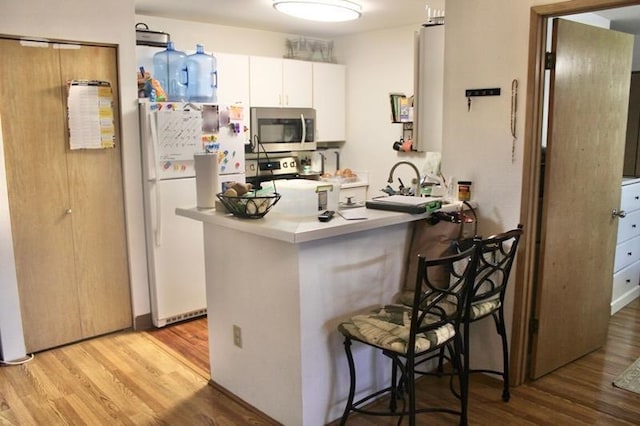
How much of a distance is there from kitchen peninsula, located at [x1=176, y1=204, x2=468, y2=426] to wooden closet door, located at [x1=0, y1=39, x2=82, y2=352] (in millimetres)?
1110

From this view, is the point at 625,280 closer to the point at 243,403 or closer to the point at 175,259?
the point at 243,403

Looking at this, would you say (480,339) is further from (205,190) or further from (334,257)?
(205,190)

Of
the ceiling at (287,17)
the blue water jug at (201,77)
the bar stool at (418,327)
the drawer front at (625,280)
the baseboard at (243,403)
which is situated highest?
the ceiling at (287,17)

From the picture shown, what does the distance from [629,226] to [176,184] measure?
135 inches

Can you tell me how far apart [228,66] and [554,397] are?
337cm

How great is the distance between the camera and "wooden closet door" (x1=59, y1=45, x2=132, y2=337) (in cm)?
341

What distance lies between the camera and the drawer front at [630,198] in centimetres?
389

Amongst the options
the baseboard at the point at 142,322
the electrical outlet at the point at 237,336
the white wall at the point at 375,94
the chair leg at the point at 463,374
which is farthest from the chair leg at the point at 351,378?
the white wall at the point at 375,94

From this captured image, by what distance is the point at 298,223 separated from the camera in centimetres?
235

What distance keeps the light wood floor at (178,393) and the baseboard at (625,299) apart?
0.57m

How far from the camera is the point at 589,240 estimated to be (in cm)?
314

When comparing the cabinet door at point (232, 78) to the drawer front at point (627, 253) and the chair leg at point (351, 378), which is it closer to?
the chair leg at point (351, 378)

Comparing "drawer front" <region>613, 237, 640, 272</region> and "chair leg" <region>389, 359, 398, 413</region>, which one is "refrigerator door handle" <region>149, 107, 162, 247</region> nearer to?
"chair leg" <region>389, 359, 398, 413</region>

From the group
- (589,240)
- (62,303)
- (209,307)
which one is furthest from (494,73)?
(62,303)
